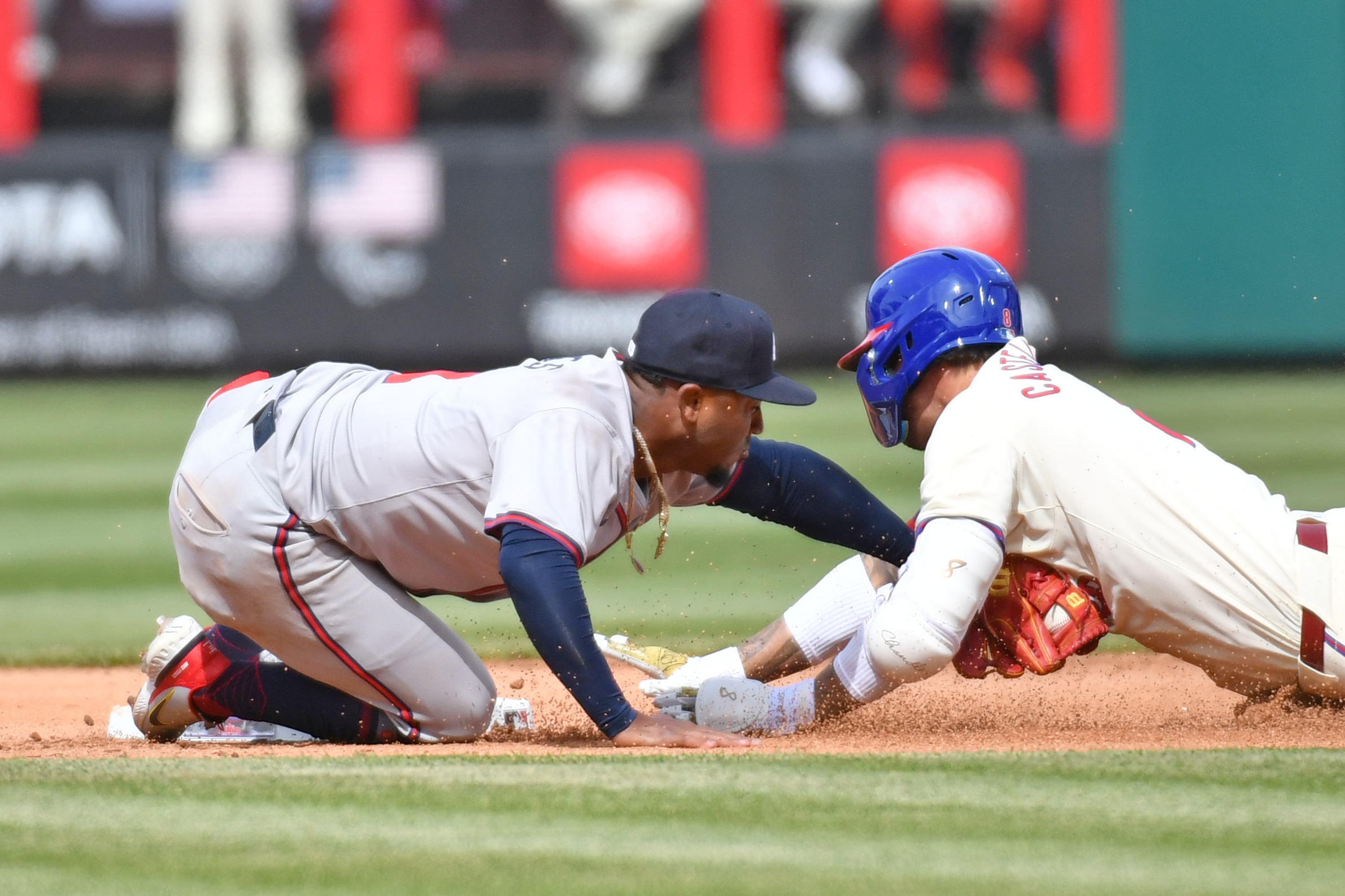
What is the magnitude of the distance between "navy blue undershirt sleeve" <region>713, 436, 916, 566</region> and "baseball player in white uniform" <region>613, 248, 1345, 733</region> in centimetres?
42

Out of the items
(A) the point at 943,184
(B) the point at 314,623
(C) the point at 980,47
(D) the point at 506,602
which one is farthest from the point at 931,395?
(C) the point at 980,47

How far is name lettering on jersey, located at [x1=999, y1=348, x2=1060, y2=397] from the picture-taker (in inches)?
153

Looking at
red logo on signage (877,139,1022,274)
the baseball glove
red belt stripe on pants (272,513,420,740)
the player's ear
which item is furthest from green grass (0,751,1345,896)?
red logo on signage (877,139,1022,274)

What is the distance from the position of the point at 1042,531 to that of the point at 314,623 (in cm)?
183

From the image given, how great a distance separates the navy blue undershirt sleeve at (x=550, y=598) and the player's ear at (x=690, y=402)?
0.50m

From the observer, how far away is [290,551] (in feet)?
13.7

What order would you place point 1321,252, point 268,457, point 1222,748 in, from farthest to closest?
point 1321,252, point 268,457, point 1222,748

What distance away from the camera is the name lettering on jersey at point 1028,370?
3.88 m

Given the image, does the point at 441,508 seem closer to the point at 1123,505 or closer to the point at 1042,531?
the point at 1042,531

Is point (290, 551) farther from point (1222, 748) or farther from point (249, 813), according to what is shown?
point (1222, 748)

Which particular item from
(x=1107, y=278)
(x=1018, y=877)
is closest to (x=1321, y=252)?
(x=1107, y=278)

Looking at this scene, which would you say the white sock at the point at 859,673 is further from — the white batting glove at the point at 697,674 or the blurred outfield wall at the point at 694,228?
the blurred outfield wall at the point at 694,228

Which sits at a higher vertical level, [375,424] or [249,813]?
[375,424]

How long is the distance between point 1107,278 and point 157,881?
13.2 meters
